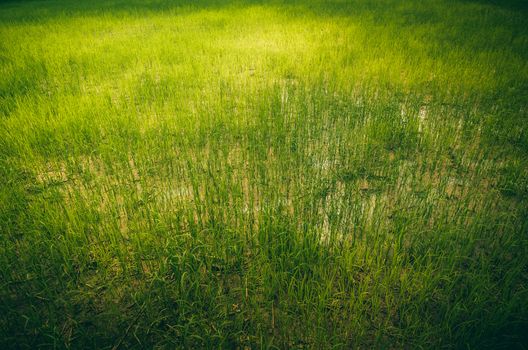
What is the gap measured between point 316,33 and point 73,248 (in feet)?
18.2

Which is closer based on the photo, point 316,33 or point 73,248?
point 73,248

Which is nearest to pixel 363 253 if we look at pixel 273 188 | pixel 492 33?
pixel 273 188

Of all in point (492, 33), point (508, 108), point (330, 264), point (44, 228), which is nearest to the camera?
point (330, 264)

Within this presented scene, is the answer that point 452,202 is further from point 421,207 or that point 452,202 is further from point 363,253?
point 363,253

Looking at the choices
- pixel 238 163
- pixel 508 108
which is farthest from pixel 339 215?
pixel 508 108

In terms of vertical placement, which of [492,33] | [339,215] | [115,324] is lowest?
[115,324]

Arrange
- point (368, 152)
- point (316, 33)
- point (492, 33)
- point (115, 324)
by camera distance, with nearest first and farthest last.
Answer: point (115, 324) → point (368, 152) → point (492, 33) → point (316, 33)

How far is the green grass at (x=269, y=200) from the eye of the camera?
138 centimetres

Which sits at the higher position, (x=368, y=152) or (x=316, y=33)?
(x=316, y=33)

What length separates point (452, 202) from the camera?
204 centimetres

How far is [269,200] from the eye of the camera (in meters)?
2.05

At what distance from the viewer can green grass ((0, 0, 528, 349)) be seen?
1383 millimetres

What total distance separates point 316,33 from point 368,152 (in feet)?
13.5

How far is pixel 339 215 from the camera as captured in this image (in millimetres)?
1902
